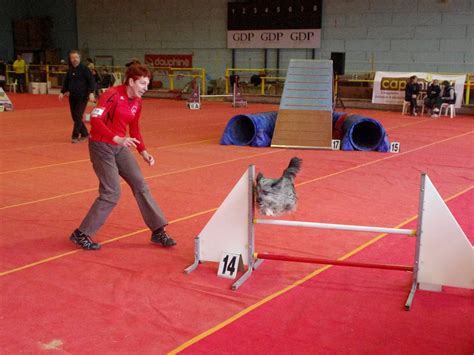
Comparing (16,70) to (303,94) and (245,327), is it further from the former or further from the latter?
(245,327)

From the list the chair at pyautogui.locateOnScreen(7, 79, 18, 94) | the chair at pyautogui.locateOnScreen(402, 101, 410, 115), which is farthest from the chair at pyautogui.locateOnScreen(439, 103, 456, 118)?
the chair at pyautogui.locateOnScreen(7, 79, 18, 94)

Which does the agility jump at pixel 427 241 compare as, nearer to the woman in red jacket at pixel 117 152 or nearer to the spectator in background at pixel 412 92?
the woman in red jacket at pixel 117 152

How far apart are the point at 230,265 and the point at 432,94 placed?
16.2 metres

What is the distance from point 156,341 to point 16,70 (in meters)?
29.0

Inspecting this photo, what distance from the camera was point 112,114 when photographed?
5.12 m

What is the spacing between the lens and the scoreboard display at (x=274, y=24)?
2548 cm

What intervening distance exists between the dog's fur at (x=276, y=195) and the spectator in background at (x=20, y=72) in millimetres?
27801

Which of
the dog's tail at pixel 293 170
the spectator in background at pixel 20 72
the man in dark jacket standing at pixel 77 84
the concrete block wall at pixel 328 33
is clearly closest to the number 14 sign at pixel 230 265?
the dog's tail at pixel 293 170

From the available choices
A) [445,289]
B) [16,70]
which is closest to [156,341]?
[445,289]

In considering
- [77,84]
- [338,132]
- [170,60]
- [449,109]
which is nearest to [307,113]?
[338,132]

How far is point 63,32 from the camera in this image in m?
33.7

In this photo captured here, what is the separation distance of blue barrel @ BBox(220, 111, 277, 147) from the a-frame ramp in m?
0.27

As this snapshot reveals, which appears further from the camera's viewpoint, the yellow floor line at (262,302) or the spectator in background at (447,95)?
the spectator in background at (447,95)

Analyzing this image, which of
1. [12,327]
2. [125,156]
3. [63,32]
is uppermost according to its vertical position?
[63,32]
